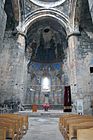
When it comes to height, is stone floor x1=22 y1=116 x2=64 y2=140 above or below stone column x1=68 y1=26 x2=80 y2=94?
below

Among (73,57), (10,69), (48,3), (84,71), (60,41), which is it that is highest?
(48,3)

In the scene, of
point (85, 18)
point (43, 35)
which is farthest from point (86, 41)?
point (43, 35)

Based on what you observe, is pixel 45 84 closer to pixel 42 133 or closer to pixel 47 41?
pixel 47 41

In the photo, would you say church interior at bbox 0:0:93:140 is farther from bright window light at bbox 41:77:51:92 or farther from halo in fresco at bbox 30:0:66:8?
bright window light at bbox 41:77:51:92

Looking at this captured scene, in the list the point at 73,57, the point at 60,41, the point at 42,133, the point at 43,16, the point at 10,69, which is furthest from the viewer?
the point at 60,41

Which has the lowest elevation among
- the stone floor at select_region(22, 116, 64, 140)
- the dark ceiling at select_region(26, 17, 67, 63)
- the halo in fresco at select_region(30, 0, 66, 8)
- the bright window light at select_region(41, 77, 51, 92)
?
the stone floor at select_region(22, 116, 64, 140)

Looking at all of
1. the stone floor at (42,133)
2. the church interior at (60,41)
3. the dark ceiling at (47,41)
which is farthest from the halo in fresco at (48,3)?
the stone floor at (42,133)

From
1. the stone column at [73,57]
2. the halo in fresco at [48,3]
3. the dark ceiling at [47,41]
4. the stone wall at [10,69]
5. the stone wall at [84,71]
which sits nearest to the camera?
the stone wall at [84,71]

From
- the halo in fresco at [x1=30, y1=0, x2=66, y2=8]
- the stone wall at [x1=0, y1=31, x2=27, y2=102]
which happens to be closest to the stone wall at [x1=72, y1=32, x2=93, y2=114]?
the halo in fresco at [x1=30, y1=0, x2=66, y2=8]

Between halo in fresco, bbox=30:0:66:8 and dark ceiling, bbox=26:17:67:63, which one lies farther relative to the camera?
dark ceiling, bbox=26:17:67:63

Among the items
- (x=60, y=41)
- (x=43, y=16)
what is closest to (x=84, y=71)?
(x=43, y=16)

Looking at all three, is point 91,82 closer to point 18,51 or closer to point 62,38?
point 18,51

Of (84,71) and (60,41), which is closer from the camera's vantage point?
(84,71)

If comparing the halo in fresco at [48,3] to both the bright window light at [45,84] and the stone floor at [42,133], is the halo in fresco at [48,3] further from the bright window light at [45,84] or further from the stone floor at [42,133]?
the stone floor at [42,133]
